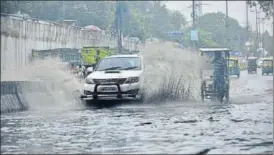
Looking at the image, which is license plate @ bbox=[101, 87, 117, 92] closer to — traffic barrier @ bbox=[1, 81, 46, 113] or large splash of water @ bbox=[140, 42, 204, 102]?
large splash of water @ bbox=[140, 42, 204, 102]

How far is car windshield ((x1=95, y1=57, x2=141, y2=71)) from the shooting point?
17125 mm

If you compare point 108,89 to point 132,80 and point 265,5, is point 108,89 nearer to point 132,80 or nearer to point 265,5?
point 132,80

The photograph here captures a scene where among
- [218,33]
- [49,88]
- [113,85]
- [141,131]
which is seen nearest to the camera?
[141,131]

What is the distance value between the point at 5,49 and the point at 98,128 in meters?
2.33

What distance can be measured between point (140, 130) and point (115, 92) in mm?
5963

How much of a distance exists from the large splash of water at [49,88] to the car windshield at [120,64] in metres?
1.46

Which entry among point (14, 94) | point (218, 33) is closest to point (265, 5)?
point (218, 33)

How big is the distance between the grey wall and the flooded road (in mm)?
1398

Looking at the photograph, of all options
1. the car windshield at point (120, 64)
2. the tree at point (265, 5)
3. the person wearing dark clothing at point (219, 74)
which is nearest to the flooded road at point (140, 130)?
the car windshield at point (120, 64)

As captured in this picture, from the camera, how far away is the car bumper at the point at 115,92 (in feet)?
52.6

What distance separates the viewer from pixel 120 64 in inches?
683

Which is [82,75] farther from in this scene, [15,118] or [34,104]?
[15,118]

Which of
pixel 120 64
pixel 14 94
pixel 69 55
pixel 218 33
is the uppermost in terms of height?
pixel 218 33

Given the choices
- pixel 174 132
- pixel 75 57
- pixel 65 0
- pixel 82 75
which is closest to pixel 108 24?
pixel 65 0
